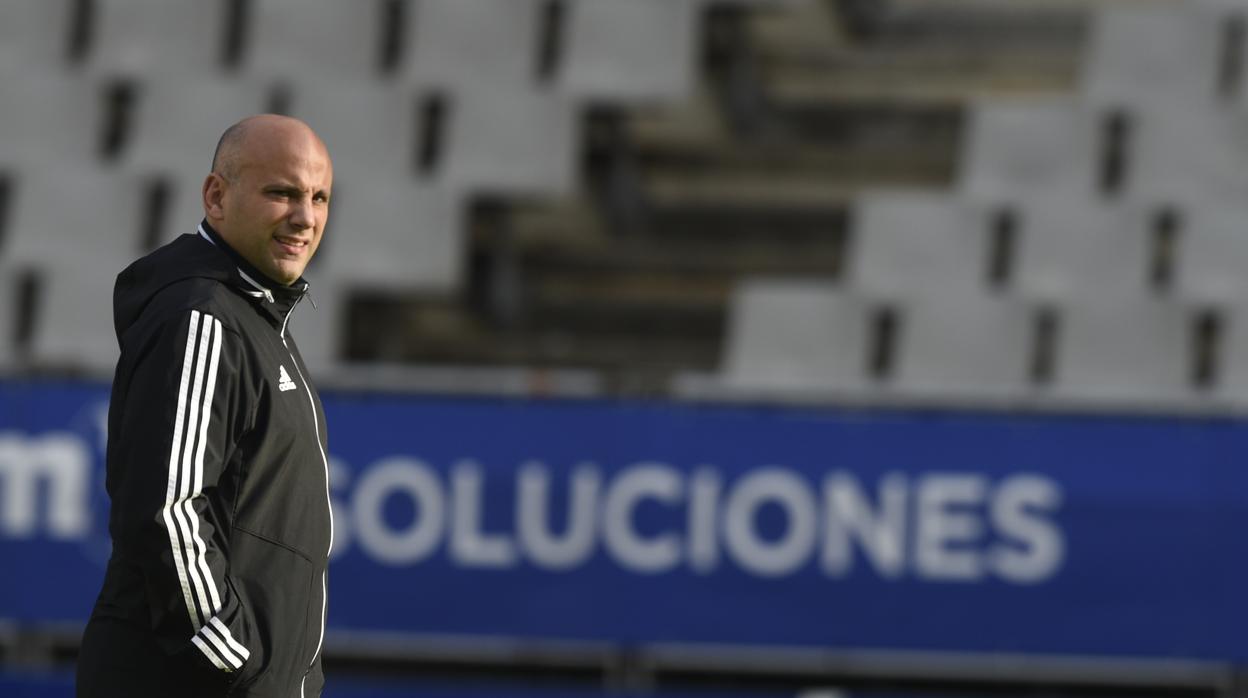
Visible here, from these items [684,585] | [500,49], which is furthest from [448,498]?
[500,49]

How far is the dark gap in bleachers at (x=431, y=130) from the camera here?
25.5 feet

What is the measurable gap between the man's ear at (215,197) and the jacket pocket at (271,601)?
394 millimetres

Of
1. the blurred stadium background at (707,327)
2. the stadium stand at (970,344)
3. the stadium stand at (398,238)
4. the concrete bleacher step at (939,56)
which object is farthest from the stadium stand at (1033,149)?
the stadium stand at (398,238)

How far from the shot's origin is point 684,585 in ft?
18.3

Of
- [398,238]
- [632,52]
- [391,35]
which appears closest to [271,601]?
[398,238]

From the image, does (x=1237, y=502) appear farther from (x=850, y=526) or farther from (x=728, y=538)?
(x=728, y=538)

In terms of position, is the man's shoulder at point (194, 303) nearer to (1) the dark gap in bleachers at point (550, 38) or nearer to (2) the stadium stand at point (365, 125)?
(2) the stadium stand at point (365, 125)

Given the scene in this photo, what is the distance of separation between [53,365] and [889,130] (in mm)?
4399

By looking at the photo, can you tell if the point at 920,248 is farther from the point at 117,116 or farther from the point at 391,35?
the point at 117,116

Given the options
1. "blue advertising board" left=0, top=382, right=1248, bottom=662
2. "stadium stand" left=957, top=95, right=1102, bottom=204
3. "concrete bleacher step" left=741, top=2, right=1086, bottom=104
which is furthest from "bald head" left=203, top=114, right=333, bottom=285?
"concrete bleacher step" left=741, top=2, right=1086, bottom=104

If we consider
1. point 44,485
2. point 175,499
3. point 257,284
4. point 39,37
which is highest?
point 39,37

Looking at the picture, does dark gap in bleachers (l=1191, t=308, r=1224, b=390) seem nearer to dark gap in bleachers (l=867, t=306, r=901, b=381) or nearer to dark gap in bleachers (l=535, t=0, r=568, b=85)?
dark gap in bleachers (l=867, t=306, r=901, b=381)

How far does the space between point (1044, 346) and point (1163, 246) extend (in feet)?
2.39

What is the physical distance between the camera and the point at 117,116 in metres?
8.12
